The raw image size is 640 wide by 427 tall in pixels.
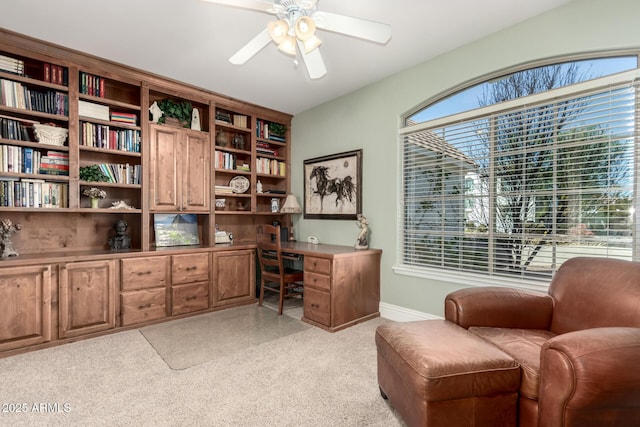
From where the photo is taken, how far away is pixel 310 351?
2.53 m

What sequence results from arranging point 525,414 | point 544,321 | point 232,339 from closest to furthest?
point 525,414 → point 544,321 → point 232,339

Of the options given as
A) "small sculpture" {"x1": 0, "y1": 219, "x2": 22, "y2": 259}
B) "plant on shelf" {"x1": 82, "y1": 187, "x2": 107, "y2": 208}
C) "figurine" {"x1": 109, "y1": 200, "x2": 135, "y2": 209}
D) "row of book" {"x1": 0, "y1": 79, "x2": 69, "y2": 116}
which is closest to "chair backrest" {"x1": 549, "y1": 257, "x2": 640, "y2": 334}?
"figurine" {"x1": 109, "y1": 200, "x2": 135, "y2": 209}

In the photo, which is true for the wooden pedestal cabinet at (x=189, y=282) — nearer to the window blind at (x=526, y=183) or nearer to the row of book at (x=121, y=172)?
the row of book at (x=121, y=172)

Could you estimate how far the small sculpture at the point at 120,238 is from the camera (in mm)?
3240

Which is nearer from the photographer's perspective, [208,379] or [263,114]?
[208,379]

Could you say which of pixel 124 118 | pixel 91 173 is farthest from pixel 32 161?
pixel 124 118

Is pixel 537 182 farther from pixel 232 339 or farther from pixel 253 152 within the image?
pixel 253 152

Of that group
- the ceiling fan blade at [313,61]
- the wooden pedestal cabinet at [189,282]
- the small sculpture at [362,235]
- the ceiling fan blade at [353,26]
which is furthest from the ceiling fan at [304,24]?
the wooden pedestal cabinet at [189,282]

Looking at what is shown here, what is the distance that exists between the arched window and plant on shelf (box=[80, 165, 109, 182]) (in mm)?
3070

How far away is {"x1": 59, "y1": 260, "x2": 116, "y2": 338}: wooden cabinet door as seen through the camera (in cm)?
269

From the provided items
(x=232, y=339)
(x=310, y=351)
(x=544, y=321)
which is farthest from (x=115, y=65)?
(x=544, y=321)

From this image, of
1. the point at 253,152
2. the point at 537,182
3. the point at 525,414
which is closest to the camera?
the point at 525,414

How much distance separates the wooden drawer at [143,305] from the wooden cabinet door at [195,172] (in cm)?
97

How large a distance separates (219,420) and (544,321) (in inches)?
77.1
